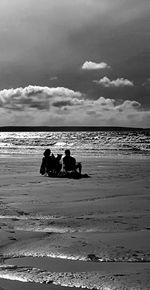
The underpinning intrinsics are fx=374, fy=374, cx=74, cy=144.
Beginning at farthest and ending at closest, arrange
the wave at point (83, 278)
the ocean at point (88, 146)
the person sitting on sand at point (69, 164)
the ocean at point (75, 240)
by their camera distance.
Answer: the ocean at point (88, 146)
the person sitting on sand at point (69, 164)
the ocean at point (75, 240)
the wave at point (83, 278)

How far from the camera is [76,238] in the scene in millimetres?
5500

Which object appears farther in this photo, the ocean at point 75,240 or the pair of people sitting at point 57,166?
the pair of people sitting at point 57,166

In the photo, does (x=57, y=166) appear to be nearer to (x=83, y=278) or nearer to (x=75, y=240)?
(x=75, y=240)

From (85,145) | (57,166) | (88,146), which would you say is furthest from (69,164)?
(85,145)

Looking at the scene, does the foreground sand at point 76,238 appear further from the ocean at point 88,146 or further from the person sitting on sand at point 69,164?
the ocean at point 88,146

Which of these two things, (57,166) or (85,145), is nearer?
(57,166)

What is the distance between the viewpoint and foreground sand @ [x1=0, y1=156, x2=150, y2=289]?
3.87 meters

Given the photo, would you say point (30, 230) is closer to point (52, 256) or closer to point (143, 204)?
point (52, 256)

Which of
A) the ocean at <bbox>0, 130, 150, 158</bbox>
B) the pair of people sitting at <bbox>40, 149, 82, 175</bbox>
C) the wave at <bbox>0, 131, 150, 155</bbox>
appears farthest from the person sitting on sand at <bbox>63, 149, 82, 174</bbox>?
the wave at <bbox>0, 131, 150, 155</bbox>

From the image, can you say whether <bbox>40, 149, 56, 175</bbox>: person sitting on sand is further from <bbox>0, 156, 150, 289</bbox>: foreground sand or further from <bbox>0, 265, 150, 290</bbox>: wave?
<bbox>0, 265, 150, 290</bbox>: wave

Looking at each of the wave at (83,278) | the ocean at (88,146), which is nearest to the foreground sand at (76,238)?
the wave at (83,278)

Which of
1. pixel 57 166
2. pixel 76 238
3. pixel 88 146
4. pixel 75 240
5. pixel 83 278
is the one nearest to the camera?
pixel 83 278

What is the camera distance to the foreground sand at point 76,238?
3865 mm

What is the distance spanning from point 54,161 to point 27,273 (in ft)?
40.6
